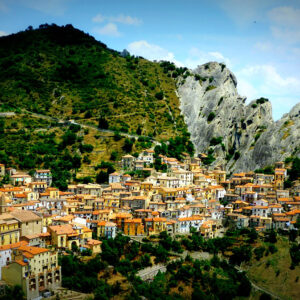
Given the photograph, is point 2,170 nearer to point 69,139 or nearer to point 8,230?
point 69,139

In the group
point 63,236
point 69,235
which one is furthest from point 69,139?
point 63,236

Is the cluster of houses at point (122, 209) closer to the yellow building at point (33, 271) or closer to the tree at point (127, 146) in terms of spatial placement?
the yellow building at point (33, 271)

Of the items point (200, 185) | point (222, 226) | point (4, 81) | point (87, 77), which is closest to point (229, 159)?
point (200, 185)

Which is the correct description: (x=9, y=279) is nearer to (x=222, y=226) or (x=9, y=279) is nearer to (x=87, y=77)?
(x=222, y=226)

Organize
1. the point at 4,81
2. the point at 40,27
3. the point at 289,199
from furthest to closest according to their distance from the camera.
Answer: the point at 40,27 → the point at 4,81 → the point at 289,199

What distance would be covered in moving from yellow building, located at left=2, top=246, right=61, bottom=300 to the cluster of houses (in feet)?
0.25

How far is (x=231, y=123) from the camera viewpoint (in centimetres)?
9062

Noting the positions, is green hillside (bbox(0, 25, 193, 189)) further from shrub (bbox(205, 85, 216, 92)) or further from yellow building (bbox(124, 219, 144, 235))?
yellow building (bbox(124, 219, 144, 235))

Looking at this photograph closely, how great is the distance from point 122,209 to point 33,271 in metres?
18.1

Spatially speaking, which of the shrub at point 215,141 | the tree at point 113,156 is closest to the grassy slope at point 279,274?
the tree at point 113,156

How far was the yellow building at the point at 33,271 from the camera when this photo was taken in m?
34.1

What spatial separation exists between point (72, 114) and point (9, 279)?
5526 centimetres

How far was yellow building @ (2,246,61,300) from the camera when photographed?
1341 inches

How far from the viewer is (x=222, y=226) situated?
52812 mm
